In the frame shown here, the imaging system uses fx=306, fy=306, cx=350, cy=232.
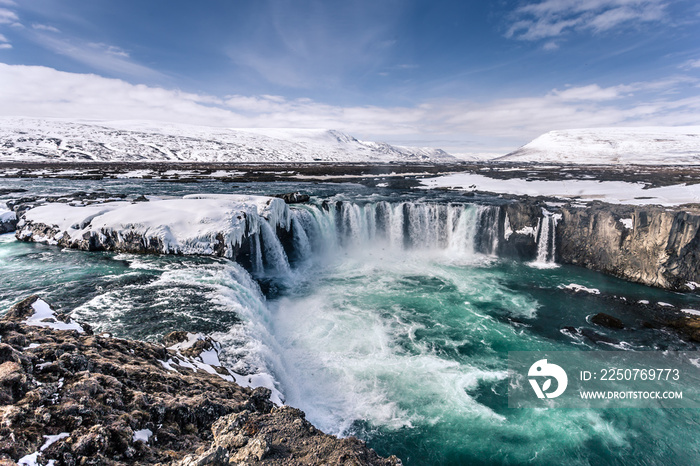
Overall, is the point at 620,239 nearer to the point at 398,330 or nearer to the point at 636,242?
the point at 636,242

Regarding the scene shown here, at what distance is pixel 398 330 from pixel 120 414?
1198cm

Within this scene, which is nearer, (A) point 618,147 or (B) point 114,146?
(B) point 114,146

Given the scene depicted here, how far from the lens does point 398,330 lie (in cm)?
1485

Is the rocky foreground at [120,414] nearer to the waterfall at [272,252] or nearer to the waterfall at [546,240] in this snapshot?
the waterfall at [272,252]

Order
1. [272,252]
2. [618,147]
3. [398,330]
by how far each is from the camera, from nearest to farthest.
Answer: [398,330], [272,252], [618,147]

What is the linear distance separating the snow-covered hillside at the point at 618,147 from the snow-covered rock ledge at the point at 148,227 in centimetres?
14530

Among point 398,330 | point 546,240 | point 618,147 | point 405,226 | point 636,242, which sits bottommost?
point 398,330

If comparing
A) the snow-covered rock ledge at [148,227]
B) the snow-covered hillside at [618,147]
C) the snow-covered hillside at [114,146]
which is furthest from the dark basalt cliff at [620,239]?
the snow-covered hillside at [618,147]

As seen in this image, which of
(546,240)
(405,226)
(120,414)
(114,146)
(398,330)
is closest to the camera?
(120,414)

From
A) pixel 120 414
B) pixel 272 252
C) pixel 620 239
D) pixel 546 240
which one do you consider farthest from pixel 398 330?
pixel 620 239

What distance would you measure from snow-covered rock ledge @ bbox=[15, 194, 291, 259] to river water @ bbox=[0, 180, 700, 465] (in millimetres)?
908

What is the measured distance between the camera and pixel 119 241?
1675 centimetres

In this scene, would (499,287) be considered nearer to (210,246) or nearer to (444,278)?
(444,278)

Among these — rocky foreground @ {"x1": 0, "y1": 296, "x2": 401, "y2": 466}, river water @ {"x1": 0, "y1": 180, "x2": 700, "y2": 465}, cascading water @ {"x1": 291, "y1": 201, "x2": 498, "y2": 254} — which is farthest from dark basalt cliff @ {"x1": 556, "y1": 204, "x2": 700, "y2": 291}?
rocky foreground @ {"x1": 0, "y1": 296, "x2": 401, "y2": 466}
